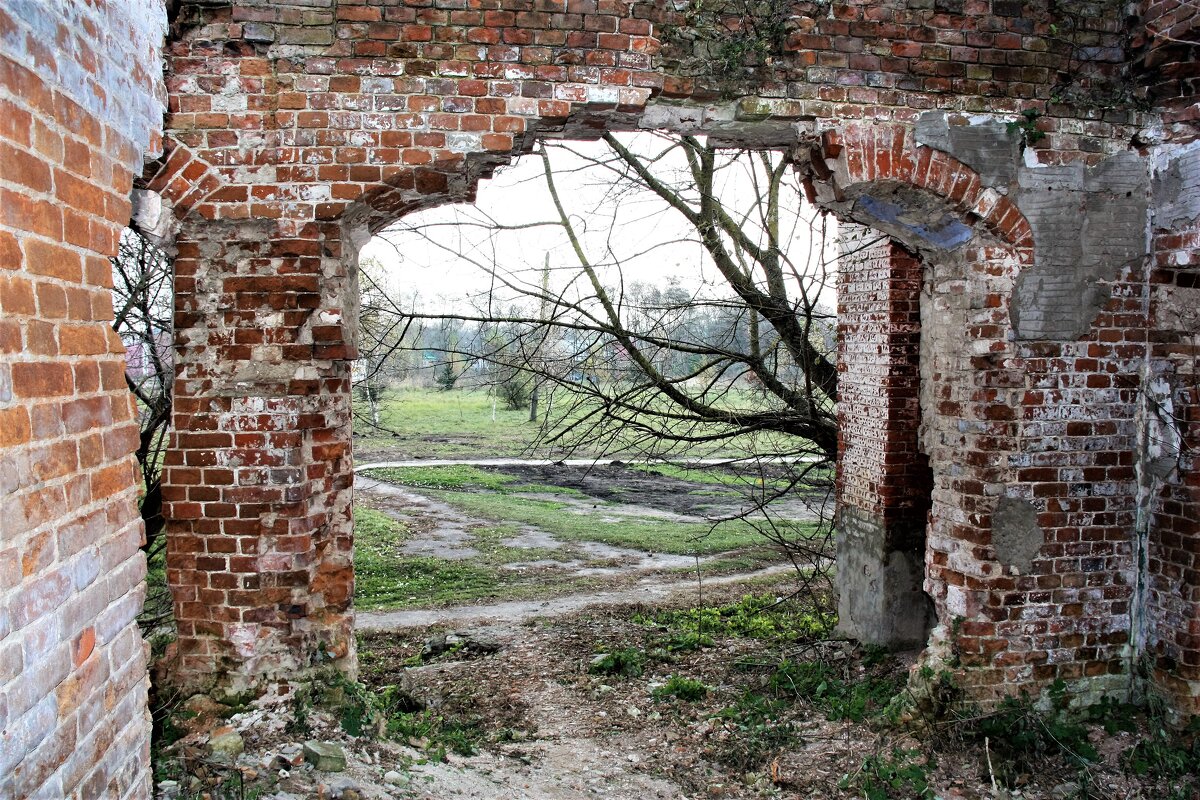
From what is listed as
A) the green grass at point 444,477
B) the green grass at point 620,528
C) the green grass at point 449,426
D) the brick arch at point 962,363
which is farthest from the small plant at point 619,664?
the green grass at point 449,426

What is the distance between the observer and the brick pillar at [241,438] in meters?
3.71

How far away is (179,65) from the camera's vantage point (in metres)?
3.64

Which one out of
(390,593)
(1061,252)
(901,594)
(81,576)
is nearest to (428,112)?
(81,576)

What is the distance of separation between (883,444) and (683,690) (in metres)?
2.41

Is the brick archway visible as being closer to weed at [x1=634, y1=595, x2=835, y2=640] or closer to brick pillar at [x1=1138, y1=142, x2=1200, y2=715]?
brick pillar at [x1=1138, y1=142, x2=1200, y2=715]

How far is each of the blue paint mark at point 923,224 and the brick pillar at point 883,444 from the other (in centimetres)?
154

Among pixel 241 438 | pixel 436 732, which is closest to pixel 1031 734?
pixel 436 732

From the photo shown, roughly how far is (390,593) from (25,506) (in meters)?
7.24

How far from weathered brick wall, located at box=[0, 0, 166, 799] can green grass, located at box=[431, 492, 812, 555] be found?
856 centimetres

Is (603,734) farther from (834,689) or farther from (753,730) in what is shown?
(834,689)

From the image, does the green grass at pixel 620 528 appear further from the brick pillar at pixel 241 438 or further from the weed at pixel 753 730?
the brick pillar at pixel 241 438

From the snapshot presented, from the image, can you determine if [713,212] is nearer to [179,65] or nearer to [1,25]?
[179,65]

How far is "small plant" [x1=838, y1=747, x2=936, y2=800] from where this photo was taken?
152 inches

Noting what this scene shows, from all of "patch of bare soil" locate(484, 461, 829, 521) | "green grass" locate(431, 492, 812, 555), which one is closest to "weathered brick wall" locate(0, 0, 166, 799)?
"green grass" locate(431, 492, 812, 555)
